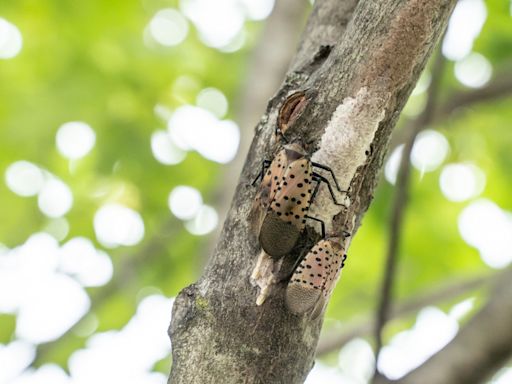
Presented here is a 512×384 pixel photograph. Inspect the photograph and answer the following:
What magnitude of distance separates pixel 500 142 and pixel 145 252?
2.87 m

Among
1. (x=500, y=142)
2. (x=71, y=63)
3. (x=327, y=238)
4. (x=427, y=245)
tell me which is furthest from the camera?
(x=427, y=245)

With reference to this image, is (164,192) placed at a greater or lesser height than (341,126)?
greater

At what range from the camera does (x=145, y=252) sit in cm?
594

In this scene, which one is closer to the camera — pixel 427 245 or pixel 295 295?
pixel 295 295

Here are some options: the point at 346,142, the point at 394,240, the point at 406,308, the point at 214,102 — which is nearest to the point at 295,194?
the point at 346,142

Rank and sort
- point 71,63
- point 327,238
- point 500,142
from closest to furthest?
point 327,238, point 71,63, point 500,142

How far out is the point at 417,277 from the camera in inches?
265

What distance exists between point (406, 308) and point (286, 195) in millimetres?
Answer: 3370

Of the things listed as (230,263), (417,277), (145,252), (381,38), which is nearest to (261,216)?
(230,263)

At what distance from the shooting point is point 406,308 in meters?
5.05

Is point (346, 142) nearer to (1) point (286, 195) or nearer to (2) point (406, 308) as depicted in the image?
(1) point (286, 195)

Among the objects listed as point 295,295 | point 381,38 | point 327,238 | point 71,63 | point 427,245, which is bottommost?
point 295,295

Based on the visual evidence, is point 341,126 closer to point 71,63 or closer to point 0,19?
point 71,63

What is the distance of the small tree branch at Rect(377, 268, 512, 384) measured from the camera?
338cm
